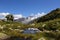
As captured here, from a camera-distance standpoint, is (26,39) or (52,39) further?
(26,39)

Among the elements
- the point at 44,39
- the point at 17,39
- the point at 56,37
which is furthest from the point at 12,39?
the point at 56,37

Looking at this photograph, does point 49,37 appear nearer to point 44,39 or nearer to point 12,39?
point 44,39

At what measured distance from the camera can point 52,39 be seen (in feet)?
179

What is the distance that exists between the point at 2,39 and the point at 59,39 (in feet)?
66.7

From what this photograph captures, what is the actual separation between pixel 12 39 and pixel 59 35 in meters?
15.4

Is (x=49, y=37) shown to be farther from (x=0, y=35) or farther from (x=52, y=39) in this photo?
(x=0, y=35)

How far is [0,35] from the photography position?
67.8 meters

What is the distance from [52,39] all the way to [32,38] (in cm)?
897

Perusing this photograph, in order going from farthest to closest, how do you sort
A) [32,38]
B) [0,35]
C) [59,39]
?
1. [0,35]
2. [32,38]
3. [59,39]

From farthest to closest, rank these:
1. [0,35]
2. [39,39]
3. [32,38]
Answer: [0,35]
[32,38]
[39,39]

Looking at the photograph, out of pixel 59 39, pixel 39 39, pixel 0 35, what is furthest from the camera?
pixel 0 35

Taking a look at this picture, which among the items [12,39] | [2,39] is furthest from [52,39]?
[2,39]

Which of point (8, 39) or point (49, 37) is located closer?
point (49, 37)

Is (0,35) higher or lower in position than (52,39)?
higher
